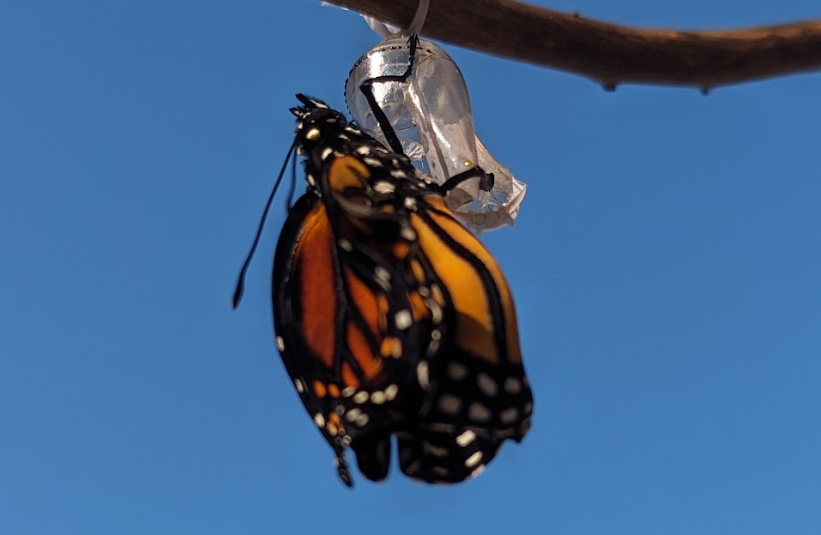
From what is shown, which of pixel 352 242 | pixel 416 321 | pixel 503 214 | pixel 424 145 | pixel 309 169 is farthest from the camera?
pixel 424 145

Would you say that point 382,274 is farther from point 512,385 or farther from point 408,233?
point 512,385

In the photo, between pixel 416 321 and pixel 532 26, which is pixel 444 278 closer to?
pixel 416 321

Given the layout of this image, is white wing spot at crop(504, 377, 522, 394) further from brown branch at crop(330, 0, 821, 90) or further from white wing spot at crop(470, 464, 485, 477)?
brown branch at crop(330, 0, 821, 90)

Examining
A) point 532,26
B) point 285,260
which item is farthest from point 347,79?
A: point 285,260

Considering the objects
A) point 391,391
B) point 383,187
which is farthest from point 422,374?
point 383,187

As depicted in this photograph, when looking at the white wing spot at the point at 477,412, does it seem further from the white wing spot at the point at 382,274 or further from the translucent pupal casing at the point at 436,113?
the translucent pupal casing at the point at 436,113

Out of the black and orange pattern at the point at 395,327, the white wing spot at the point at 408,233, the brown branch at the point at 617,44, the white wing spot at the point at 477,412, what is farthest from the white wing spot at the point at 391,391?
the brown branch at the point at 617,44

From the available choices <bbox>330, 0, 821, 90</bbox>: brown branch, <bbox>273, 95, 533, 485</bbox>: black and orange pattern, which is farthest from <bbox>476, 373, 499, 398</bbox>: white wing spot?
<bbox>330, 0, 821, 90</bbox>: brown branch
